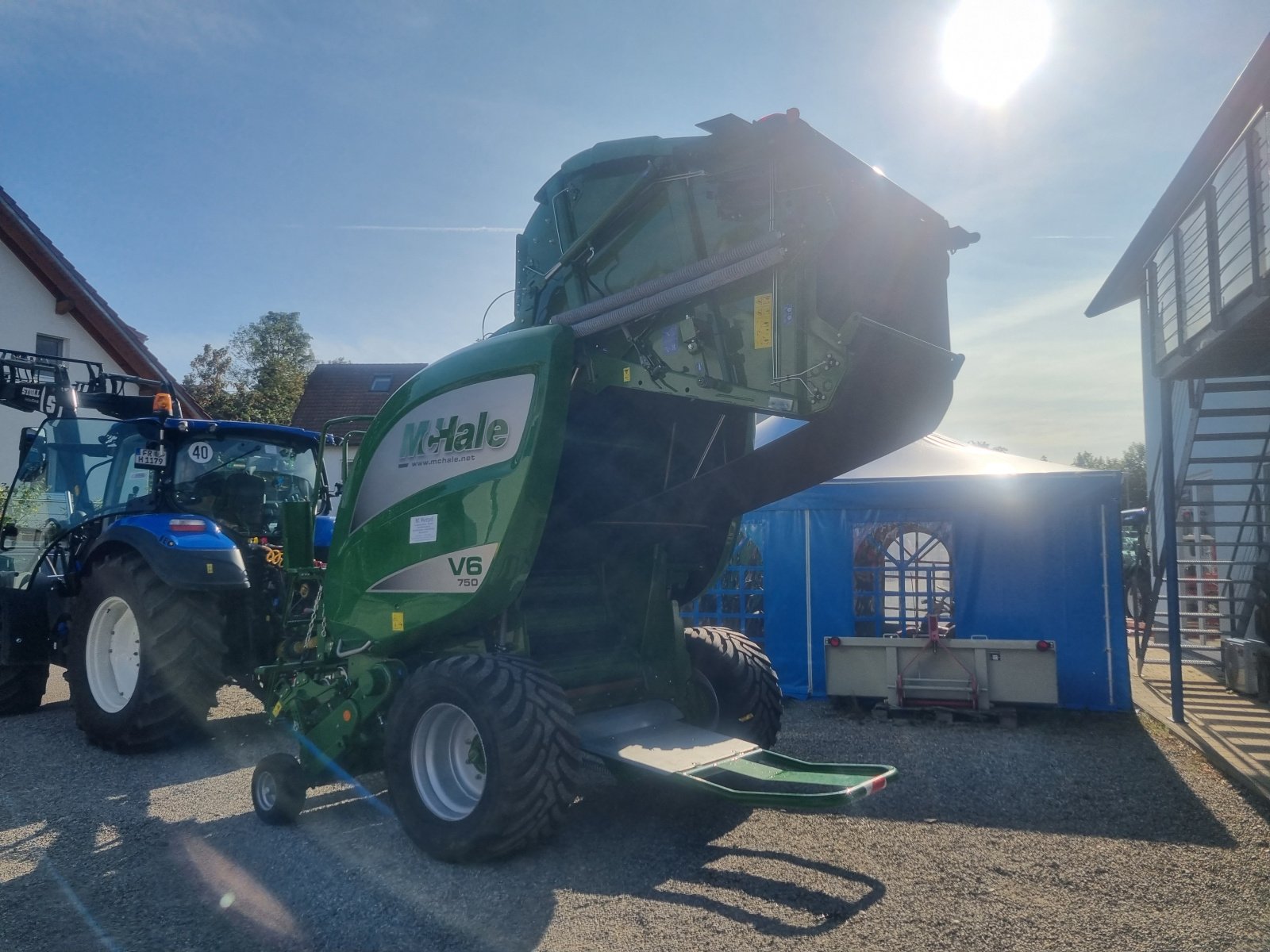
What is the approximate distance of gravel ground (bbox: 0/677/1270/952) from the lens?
3.21 m

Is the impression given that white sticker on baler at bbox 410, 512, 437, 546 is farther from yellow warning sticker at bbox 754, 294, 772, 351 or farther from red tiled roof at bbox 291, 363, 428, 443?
red tiled roof at bbox 291, 363, 428, 443

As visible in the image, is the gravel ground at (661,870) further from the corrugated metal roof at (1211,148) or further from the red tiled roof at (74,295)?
the red tiled roof at (74,295)

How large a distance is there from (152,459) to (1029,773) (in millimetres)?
5960

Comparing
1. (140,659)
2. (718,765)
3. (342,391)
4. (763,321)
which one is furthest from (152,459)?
(342,391)

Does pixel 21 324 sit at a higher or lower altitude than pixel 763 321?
higher

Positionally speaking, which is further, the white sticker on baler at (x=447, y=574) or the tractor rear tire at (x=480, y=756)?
the white sticker on baler at (x=447, y=574)

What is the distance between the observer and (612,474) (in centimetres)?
471

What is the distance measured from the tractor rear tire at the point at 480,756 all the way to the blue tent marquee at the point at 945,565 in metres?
4.14

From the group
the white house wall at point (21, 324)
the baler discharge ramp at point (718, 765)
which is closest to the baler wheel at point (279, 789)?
the baler discharge ramp at point (718, 765)

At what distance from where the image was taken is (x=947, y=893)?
3557 mm

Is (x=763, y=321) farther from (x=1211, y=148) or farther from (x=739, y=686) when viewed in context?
(x=1211, y=148)

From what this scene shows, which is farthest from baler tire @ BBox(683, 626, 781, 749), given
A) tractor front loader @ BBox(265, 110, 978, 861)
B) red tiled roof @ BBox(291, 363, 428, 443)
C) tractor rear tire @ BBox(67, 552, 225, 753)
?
red tiled roof @ BBox(291, 363, 428, 443)

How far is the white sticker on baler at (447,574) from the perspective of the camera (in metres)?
3.96

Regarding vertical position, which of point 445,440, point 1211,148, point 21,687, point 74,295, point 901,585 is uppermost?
point 74,295
